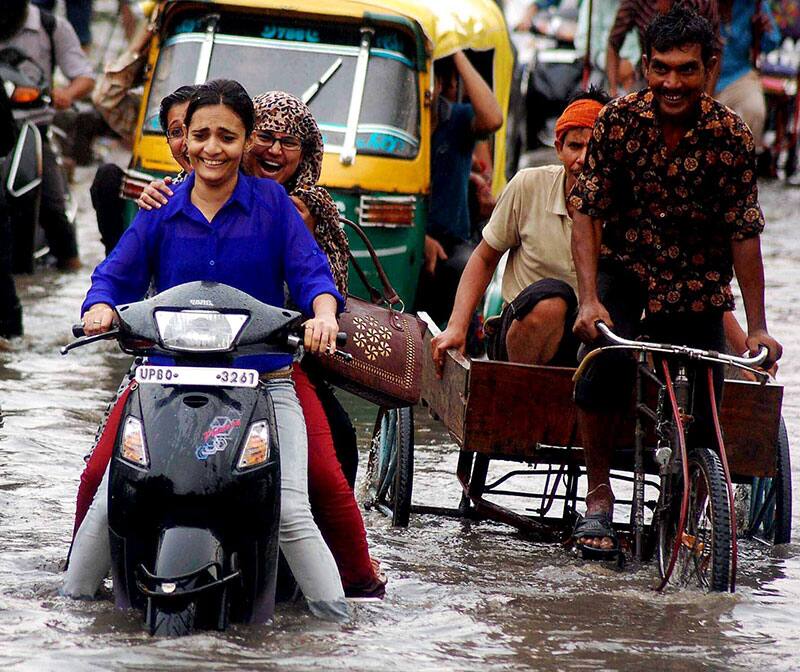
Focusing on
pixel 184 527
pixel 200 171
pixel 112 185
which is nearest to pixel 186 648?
pixel 184 527

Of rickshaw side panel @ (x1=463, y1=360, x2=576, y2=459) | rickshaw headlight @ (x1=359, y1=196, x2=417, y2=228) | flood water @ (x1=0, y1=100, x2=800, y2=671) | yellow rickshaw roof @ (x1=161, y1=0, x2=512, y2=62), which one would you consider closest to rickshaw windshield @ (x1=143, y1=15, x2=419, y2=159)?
yellow rickshaw roof @ (x1=161, y1=0, x2=512, y2=62)

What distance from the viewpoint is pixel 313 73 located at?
33.7ft

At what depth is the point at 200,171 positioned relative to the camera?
474cm

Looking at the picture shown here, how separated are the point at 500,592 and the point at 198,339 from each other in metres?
1.68

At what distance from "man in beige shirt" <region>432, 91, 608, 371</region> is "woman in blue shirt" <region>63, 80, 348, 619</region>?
155cm

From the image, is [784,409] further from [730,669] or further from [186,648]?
[186,648]

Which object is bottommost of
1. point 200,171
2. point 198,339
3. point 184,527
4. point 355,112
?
point 184,527

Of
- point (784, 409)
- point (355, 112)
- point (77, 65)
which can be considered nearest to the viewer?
point (784, 409)

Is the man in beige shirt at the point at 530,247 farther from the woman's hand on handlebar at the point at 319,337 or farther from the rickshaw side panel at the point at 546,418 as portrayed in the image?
the woman's hand on handlebar at the point at 319,337

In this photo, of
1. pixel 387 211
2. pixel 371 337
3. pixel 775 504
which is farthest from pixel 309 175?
pixel 387 211

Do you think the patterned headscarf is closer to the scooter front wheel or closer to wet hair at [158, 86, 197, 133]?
wet hair at [158, 86, 197, 133]

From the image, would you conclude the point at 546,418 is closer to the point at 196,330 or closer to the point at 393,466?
the point at 393,466

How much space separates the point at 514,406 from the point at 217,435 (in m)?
1.65

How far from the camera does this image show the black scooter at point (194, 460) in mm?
4391
